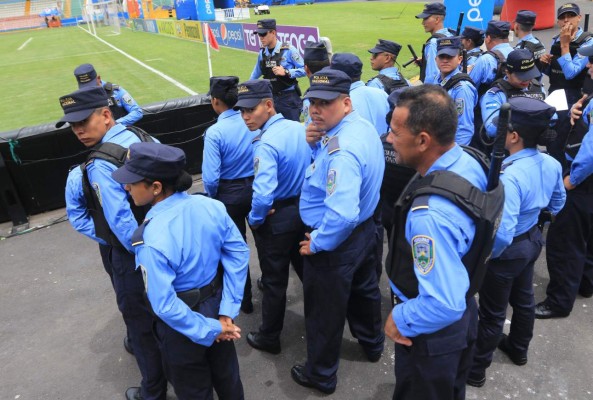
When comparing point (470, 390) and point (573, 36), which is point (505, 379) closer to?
point (470, 390)

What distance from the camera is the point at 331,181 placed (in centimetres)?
285

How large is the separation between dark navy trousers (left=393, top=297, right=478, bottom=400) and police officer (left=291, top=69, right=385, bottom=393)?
859mm

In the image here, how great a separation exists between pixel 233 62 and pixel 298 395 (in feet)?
59.8

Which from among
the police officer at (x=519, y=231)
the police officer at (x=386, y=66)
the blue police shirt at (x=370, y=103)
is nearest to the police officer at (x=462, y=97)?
the blue police shirt at (x=370, y=103)

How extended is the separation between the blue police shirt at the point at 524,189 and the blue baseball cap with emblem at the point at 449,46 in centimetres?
245

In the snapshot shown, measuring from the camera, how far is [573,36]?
6.25m

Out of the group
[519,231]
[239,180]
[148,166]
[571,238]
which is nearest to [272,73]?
[239,180]

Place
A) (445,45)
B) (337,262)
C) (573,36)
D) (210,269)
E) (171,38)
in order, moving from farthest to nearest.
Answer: (171,38)
(573,36)
(445,45)
(337,262)
(210,269)

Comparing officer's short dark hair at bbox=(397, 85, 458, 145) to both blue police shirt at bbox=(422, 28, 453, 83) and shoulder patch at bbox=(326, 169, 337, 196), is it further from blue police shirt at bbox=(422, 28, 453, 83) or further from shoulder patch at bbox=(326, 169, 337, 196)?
blue police shirt at bbox=(422, 28, 453, 83)

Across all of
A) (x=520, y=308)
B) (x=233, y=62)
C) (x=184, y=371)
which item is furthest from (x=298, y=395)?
(x=233, y=62)

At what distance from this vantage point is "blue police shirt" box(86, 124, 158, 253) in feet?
9.87

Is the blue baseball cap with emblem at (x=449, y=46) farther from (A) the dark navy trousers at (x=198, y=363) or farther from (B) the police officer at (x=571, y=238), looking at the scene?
(A) the dark navy trousers at (x=198, y=363)

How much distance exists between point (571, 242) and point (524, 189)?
4.86 ft

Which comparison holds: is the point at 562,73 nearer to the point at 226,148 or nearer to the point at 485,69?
the point at 485,69
